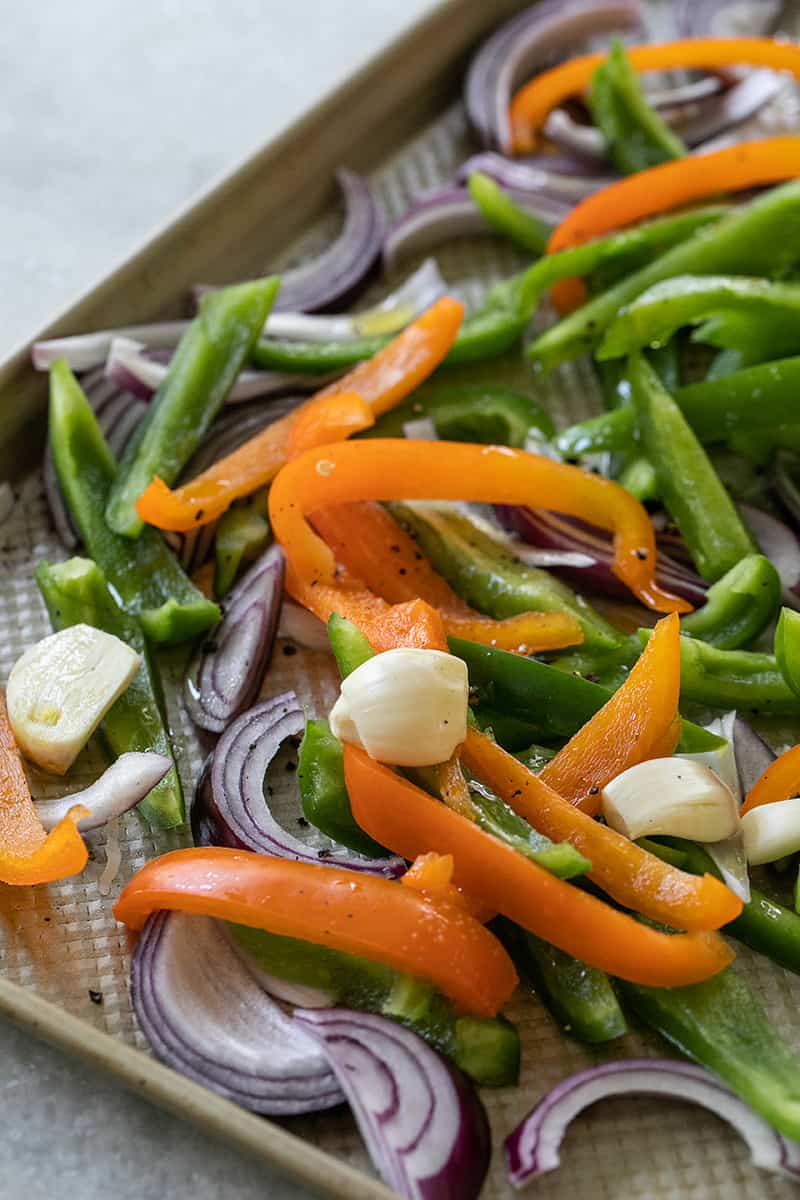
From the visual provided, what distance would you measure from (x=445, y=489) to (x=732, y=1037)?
2.99 feet

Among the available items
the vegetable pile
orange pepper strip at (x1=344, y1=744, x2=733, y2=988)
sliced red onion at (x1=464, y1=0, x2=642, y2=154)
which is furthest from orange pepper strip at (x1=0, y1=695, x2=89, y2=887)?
sliced red onion at (x1=464, y1=0, x2=642, y2=154)

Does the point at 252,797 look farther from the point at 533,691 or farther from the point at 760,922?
the point at 760,922

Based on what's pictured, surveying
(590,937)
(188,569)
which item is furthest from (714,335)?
(590,937)

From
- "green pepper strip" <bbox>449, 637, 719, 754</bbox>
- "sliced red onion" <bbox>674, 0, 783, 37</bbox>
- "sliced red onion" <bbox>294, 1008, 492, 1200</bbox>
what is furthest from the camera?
"sliced red onion" <bbox>674, 0, 783, 37</bbox>

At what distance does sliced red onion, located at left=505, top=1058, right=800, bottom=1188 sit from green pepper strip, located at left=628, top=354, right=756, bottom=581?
0.84 meters

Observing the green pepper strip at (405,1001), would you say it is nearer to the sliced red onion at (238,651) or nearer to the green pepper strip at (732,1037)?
the green pepper strip at (732,1037)

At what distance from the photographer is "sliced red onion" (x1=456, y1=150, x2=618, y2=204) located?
9.06 feet

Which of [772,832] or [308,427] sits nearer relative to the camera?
[772,832]

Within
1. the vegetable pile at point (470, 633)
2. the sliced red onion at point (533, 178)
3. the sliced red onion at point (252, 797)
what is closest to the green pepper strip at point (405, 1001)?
the vegetable pile at point (470, 633)

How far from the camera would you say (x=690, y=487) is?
213 centimetres

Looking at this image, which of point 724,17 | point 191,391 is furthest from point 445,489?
point 724,17

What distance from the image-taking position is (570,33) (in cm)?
311

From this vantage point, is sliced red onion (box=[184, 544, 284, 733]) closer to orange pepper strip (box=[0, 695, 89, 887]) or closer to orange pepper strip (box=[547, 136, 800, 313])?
orange pepper strip (box=[0, 695, 89, 887])

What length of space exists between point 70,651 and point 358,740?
503mm
